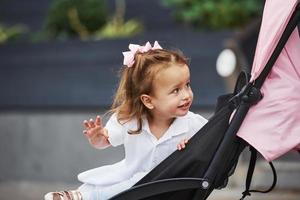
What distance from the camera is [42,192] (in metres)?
7.14

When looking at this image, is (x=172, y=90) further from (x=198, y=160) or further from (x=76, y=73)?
(x=76, y=73)

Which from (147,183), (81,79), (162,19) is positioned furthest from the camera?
(162,19)

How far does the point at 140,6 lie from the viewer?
877cm

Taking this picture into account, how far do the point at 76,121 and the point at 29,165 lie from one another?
2.40ft

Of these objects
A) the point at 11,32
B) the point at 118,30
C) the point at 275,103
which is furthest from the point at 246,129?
the point at 11,32

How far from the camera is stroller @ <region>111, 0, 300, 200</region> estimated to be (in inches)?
127

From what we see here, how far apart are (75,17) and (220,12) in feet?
4.94

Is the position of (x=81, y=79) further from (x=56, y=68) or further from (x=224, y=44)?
(x=224, y=44)

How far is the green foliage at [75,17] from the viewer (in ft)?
26.4

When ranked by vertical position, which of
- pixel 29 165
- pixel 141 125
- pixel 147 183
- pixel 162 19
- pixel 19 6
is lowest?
pixel 147 183

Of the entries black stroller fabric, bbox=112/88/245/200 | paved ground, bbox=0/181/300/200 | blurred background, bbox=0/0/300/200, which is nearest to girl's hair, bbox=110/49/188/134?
black stroller fabric, bbox=112/88/245/200

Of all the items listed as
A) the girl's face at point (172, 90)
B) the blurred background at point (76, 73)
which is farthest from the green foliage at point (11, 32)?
the girl's face at point (172, 90)

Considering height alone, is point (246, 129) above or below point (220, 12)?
below

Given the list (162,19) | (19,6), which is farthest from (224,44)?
(19,6)
